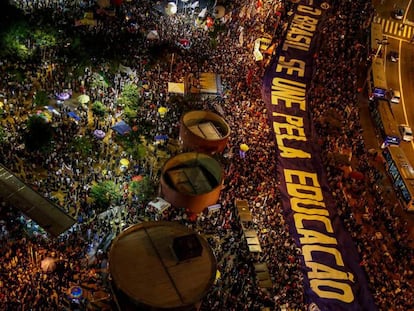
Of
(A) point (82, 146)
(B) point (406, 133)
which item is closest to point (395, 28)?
(B) point (406, 133)

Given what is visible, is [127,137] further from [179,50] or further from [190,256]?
[190,256]

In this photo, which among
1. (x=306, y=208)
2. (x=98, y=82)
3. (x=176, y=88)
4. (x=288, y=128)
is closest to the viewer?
(x=306, y=208)

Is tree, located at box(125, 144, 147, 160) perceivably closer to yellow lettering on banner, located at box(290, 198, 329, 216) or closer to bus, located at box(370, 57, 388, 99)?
yellow lettering on banner, located at box(290, 198, 329, 216)

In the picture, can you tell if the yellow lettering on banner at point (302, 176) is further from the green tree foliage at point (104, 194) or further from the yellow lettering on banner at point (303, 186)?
the green tree foliage at point (104, 194)

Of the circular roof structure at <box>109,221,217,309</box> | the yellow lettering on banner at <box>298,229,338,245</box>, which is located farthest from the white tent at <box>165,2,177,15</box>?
Result: the circular roof structure at <box>109,221,217,309</box>

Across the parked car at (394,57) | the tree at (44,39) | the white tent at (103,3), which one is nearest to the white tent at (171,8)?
the white tent at (103,3)

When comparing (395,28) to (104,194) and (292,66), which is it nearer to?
(292,66)
